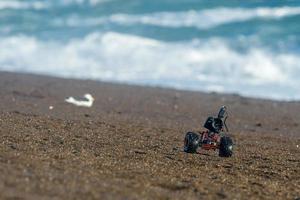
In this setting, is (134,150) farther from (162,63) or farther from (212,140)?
(162,63)

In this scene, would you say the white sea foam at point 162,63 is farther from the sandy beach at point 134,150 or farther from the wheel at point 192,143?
the wheel at point 192,143

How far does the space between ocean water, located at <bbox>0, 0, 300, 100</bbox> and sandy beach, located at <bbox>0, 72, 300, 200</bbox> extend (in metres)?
6.47

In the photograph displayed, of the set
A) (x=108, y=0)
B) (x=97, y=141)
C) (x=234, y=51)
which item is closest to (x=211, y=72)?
(x=234, y=51)

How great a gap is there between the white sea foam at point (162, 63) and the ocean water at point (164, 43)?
41 mm

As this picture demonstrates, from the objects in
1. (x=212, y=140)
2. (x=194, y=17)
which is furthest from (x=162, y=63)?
(x=212, y=140)

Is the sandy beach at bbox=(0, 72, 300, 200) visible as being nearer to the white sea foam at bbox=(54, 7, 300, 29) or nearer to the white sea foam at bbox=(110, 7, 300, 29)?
the white sea foam at bbox=(110, 7, 300, 29)

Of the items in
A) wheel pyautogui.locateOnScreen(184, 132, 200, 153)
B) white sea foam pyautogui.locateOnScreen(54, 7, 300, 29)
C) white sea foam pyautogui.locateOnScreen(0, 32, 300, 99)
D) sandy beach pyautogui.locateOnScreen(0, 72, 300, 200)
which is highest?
white sea foam pyautogui.locateOnScreen(54, 7, 300, 29)

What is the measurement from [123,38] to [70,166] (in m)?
29.4

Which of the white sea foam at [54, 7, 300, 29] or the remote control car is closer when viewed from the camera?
the remote control car

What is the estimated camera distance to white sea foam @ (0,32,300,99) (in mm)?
31172

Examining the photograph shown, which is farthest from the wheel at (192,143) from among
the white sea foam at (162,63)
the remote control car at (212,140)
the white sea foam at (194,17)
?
the white sea foam at (194,17)

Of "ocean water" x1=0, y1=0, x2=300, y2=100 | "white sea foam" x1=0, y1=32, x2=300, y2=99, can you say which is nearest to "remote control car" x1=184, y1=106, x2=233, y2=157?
"ocean water" x1=0, y1=0, x2=300, y2=100

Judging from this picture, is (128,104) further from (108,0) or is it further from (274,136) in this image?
(108,0)

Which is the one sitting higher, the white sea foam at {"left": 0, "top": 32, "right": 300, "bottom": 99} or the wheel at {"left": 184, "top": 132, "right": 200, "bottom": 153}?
the white sea foam at {"left": 0, "top": 32, "right": 300, "bottom": 99}
